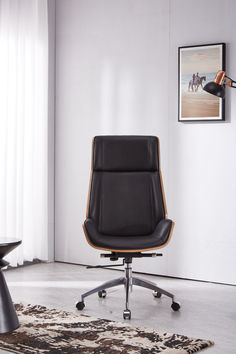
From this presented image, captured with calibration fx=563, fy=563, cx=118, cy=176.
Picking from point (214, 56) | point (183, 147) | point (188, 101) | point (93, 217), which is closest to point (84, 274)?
point (93, 217)

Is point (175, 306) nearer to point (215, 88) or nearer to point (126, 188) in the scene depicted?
point (126, 188)

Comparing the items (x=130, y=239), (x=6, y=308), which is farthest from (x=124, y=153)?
(x=6, y=308)

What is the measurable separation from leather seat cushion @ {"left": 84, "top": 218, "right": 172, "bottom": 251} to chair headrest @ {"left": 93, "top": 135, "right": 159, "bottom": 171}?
0.41 m

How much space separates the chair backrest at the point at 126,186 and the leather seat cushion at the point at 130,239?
0.13 m

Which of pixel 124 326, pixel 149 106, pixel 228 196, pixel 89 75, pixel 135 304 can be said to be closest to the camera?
pixel 124 326

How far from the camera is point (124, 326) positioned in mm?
3121

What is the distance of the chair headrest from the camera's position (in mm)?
3816

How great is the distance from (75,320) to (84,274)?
4.53 ft

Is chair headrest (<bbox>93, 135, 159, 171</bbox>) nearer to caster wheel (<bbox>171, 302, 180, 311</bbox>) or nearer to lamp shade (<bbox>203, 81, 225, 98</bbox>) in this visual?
lamp shade (<bbox>203, 81, 225, 98</bbox>)

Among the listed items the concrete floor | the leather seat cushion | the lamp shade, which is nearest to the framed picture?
the lamp shade

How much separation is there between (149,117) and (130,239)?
1.38 m

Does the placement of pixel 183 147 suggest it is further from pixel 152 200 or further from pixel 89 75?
pixel 89 75

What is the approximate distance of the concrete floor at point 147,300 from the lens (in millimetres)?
3154

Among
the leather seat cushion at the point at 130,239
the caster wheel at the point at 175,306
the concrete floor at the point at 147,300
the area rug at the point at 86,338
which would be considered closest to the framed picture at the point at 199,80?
the leather seat cushion at the point at 130,239
